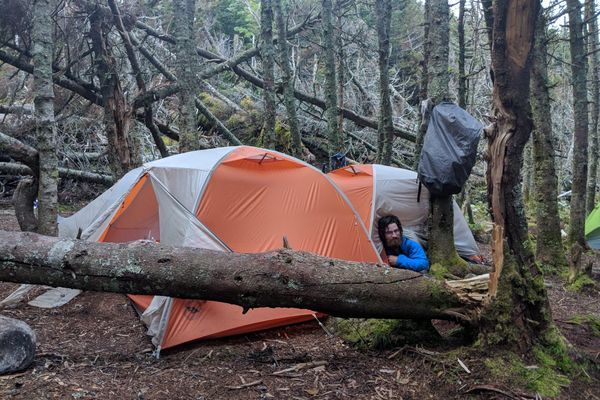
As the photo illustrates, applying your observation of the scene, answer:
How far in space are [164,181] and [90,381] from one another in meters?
2.28

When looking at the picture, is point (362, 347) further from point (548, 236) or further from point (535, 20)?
point (548, 236)

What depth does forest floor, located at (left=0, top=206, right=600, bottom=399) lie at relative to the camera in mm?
3023

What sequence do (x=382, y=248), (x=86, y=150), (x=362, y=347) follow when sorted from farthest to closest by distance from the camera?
(x=86, y=150)
(x=382, y=248)
(x=362, y=347)

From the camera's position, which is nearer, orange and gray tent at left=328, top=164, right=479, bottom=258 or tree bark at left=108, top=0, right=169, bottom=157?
orange and gray tent at left=328, top=164, right=479, bottom=258

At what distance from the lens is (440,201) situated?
A: 553 centimetres

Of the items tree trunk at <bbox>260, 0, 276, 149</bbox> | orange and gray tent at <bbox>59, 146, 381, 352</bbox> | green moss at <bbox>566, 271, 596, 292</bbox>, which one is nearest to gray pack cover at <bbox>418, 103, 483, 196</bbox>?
orange and gray tent at <bbox>59, 146, 381, 352</bbox>

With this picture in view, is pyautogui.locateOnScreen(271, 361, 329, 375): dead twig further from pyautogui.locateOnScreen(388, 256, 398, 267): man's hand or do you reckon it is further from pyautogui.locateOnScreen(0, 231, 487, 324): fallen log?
pyautogui.locateOnScreen(388, 256, 398, 267): man's hand

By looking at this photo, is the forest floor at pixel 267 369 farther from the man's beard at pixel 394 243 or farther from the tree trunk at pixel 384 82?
the tree trunk at pixel 384 82

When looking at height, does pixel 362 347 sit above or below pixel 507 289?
below

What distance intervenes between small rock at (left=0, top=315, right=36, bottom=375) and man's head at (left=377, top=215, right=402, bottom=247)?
13.2ft

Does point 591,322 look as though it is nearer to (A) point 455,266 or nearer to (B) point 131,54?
(A) point 455,266

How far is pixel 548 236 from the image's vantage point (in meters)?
7.14

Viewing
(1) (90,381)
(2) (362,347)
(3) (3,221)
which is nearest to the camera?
(1) (90,381)

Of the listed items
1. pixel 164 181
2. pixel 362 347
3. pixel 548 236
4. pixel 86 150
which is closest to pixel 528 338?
pixel 362 347
